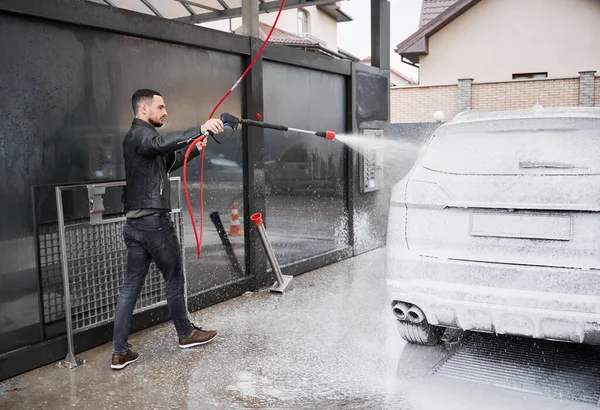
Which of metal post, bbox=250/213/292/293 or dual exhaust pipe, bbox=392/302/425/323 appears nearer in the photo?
dual exhaust pipe, bbox=392/302/425/323

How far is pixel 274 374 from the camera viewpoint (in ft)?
13.8

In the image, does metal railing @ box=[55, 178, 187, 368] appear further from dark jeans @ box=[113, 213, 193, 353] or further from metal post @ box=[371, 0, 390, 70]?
metal post @ box=[371, 0, 390, 70]

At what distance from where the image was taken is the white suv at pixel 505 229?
3.58 meters

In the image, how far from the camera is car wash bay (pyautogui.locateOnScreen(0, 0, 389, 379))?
171 inches

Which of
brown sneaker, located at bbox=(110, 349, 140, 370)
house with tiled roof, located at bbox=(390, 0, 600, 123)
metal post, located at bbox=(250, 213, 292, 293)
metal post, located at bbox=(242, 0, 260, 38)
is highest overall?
house with tiled roof, located at bbox=(390, 0, 600, 123)

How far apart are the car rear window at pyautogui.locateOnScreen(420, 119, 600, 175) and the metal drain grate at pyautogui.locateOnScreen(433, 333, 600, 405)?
55.1 inches

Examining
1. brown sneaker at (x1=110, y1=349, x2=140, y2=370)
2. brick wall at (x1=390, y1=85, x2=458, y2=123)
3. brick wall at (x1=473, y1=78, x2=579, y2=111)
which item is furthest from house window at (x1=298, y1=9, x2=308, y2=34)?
brown sneaker at (x1=110, y1=349, x2=140, y2=370)

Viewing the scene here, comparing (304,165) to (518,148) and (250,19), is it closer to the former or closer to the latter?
(250,19)

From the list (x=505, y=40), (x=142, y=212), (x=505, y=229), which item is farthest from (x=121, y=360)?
(x=505, y=40)

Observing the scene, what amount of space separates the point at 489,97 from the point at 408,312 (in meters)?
19.0

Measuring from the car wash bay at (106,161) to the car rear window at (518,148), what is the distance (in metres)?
2.45

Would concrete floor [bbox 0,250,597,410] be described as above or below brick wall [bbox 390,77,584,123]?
below

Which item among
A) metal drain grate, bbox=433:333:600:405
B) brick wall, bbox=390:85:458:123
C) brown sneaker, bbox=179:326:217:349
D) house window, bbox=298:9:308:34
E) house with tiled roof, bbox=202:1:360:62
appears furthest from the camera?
house window, bbox=298:9:308:34

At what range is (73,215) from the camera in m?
4.68
